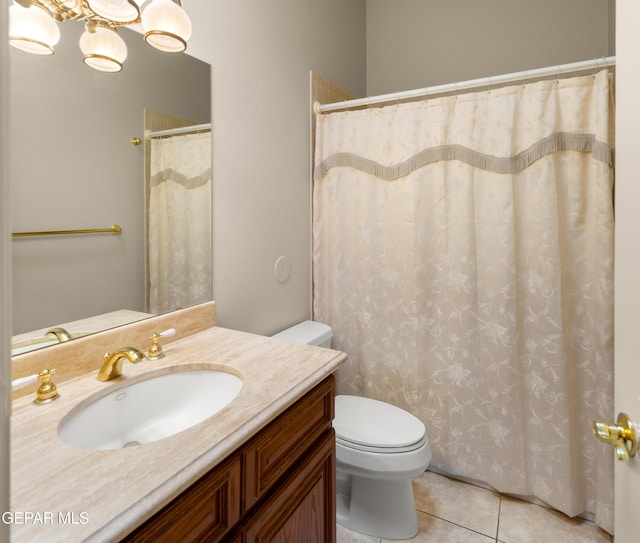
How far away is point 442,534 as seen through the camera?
61.0 inches

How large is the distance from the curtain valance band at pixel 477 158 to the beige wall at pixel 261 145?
25 cm

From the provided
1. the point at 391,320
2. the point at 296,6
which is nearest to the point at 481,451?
the point at 391,320

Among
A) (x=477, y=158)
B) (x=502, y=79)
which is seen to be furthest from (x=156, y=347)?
(x=502, y=79)

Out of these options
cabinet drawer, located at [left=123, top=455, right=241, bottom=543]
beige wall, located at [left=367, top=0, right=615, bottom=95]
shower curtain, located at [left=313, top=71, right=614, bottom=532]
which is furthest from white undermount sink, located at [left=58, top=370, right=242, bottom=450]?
beige wall, located at [left=367, top=0, right=615, bottom=95]

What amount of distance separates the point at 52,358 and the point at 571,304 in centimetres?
184

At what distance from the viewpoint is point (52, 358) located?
3.10 ft

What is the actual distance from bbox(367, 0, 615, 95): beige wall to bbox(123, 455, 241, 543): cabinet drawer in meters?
2.55

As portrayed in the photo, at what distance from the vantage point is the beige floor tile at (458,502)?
161cm

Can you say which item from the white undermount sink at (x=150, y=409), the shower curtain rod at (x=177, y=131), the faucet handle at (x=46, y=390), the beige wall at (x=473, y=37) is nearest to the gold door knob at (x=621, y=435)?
the white undermount sink at (x=150, y=409)

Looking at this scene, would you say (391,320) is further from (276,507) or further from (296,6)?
(296,6)

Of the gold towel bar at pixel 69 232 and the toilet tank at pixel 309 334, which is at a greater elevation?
the gold towel bar at pixel 69 232

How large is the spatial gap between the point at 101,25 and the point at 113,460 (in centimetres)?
112

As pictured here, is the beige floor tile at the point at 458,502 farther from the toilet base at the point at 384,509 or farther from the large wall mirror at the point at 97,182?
the large wall mirror at the point at 97,182

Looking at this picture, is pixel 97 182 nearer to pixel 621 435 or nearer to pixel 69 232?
pixel 69 232
